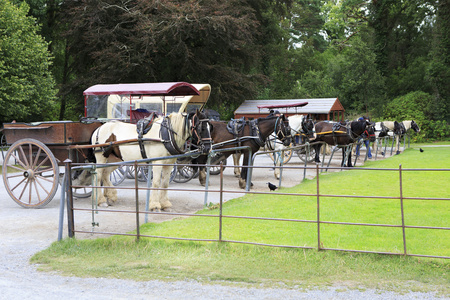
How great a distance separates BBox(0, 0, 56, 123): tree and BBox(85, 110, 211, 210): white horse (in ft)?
39.2

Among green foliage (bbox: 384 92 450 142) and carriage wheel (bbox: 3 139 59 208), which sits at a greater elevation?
green foliage (bbox: 384 92 450 142)

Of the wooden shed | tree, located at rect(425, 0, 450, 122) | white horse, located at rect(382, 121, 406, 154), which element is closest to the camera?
white horse, located at rect(382, 121, 406, 154)

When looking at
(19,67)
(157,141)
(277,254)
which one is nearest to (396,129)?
(19,67)

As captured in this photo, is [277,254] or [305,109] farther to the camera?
[305,109]

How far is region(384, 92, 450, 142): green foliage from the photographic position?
37094 millimetres

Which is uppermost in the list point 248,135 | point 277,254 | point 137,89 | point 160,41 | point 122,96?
point 160,41

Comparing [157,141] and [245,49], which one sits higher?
[245,49]

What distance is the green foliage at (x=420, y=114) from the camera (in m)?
37.1

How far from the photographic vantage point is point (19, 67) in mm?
21547

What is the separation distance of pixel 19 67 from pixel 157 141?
14.4m

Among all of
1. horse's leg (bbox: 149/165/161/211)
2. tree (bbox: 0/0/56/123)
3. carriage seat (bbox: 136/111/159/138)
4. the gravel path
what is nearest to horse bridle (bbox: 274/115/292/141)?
carriage seat (bbox: 136/111/159/138)

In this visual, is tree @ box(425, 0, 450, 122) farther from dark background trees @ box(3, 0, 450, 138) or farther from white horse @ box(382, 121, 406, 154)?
white horse @ box(382, 121, 406, 154)

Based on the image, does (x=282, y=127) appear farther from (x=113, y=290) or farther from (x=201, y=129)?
(x=113, y=290)

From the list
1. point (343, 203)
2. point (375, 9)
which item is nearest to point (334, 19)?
point (375, 9)
